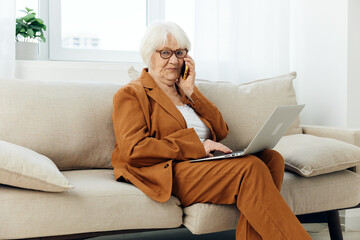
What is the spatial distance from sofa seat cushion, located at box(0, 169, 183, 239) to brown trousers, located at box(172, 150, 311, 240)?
4.5 inches

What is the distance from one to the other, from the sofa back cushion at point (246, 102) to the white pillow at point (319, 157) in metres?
0.29

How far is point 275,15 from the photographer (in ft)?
9.41

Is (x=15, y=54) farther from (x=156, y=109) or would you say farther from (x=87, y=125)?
(x=156, y=109)

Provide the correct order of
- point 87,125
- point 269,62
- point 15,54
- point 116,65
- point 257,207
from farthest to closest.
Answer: point 269,62, point 116,65, point 15,54, point 87,125, point 257,207

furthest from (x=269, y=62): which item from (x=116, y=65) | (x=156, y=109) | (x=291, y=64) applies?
(x=156, y=109)

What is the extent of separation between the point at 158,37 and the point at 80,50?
1099mm

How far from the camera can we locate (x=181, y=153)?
1681 millimetres

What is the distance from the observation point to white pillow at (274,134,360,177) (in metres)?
1.79

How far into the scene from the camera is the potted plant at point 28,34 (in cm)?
246

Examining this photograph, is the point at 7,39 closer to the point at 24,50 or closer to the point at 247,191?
the point at 24,50

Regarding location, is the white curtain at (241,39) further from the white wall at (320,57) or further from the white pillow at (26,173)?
the white pillow at (26,173)

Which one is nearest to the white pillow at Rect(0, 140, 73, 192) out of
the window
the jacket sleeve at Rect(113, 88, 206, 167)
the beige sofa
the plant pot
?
the beige sofa

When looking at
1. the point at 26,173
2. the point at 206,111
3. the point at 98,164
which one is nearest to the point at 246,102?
the point at 206,111

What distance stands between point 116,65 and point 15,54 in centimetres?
60
